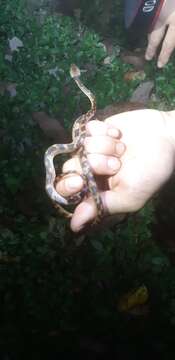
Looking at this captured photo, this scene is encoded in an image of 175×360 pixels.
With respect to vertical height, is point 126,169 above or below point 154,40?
below

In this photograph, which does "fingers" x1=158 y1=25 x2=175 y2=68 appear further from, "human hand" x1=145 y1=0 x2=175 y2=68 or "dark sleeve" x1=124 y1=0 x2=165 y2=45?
"dark sleeve" x1=124 y1=0 x2=165 y2=45

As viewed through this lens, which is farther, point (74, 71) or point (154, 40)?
point (154, 40)

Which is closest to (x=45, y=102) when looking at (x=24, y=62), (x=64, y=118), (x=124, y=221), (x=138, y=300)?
(x=64, y=118)

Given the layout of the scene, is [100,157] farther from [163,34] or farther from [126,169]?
[163,34]

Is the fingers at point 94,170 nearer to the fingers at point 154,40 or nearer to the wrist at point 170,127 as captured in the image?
the wrist at point 170,127

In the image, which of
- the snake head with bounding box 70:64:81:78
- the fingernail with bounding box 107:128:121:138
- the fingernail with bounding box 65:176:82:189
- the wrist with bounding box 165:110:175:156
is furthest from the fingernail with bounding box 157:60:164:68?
the fingernail with bounding box 65:176:82:189

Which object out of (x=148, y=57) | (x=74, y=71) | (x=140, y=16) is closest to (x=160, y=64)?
(x=148, y=57)

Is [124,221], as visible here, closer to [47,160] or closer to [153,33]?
[47,160]
